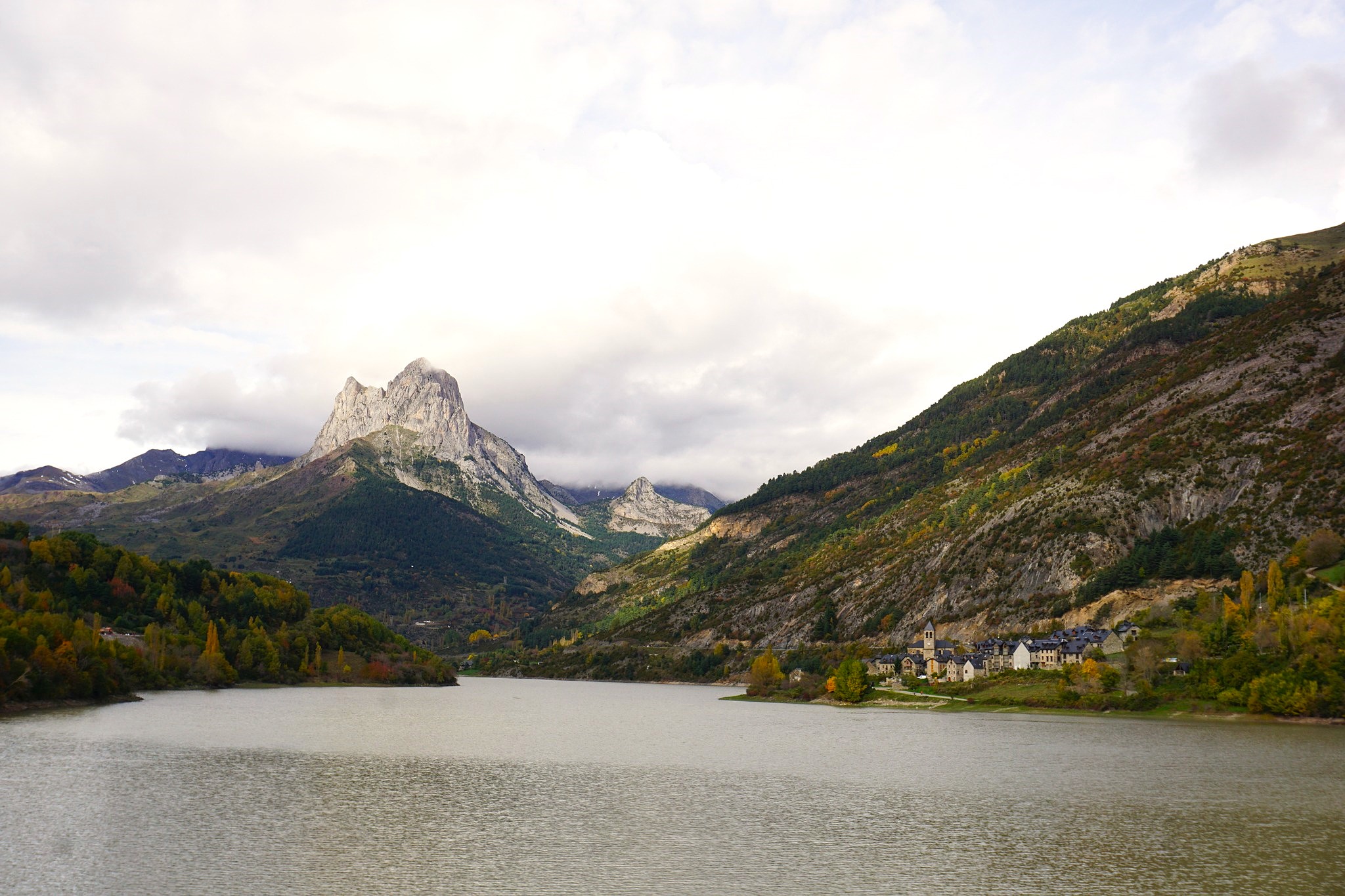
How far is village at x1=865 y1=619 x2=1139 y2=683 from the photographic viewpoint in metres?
158

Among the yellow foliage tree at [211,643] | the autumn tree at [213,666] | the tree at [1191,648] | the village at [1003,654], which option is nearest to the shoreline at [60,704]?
the autumn tree at [213,666]

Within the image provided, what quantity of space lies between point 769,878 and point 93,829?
124 ft

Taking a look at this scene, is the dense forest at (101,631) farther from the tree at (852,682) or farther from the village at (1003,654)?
the village at (1003,654)

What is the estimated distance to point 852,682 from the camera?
17050 cm

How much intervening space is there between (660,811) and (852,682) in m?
119

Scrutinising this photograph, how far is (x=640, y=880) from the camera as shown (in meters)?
41.8

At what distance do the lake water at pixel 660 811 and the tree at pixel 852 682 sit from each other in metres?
61.4

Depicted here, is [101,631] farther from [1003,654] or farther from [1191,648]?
[1191,648]

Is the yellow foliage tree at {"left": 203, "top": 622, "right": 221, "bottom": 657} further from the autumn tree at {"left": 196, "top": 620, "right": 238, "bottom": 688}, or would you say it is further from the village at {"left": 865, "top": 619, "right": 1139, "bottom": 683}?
the village at {"left": 865, "top": 619, "right": 1139, "bottom": 683}

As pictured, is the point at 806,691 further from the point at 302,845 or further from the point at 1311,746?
the point at 302,845

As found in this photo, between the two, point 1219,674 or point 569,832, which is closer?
point 569,832

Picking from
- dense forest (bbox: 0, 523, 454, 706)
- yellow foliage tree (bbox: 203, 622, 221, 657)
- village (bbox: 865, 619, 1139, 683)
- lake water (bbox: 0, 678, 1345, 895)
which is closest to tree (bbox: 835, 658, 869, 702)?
village (bbox: 865, 619, 1139, 683)

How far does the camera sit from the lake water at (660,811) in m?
42.7

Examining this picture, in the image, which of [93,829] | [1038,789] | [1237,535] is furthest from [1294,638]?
[93,829]
